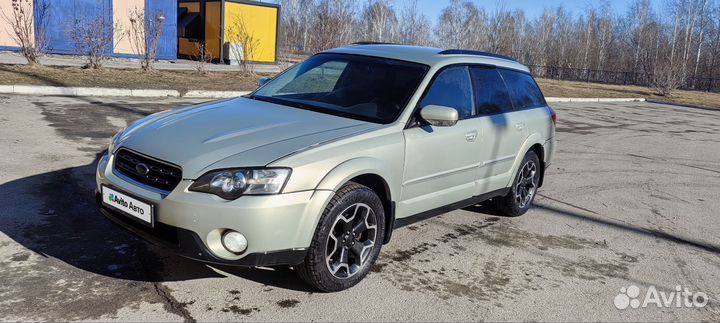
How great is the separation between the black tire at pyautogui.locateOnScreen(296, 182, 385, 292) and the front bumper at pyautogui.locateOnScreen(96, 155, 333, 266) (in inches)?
3.2

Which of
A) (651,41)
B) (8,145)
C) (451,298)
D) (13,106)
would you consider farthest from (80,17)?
(651,41)

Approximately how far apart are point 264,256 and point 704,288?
3365mm

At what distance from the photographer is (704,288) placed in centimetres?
439

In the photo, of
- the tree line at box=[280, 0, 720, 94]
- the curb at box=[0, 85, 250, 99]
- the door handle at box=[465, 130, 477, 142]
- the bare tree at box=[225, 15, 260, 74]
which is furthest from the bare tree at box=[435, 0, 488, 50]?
the door handle at box=[465, 130, 477, 142]

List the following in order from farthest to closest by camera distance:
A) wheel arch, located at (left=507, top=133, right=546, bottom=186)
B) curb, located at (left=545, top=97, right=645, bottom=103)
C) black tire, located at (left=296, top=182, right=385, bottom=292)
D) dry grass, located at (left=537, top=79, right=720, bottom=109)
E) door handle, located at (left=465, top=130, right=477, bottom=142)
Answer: dry grass, located at (left=537, top=79, right=720, bottom=109), curb, located at (left=545, top=97, right=645, bottom=103), wheel arch, located at (left=507, top=133, right=546, bottom=186), door handle, located at (left=465, top=130, right=477, bottom=142), black tire, located at (left=296, top=182, right=385, bottom=292)

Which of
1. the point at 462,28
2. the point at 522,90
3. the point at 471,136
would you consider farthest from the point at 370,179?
the point at 462,28

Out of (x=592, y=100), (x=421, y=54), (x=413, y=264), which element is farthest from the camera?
(x=592, y=100)

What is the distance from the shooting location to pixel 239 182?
131 inches

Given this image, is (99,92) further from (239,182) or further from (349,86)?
(239,182)

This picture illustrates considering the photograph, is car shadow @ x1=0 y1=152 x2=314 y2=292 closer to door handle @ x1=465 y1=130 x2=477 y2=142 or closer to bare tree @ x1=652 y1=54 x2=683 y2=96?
door handle @ x1=465 y1=130 x2=477 y2=142

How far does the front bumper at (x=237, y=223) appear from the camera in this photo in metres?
3.27

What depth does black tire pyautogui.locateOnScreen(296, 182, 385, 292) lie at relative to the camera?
3555 mm

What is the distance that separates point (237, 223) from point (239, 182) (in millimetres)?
238

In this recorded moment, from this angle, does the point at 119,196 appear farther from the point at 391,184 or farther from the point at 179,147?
the point at 391,184
